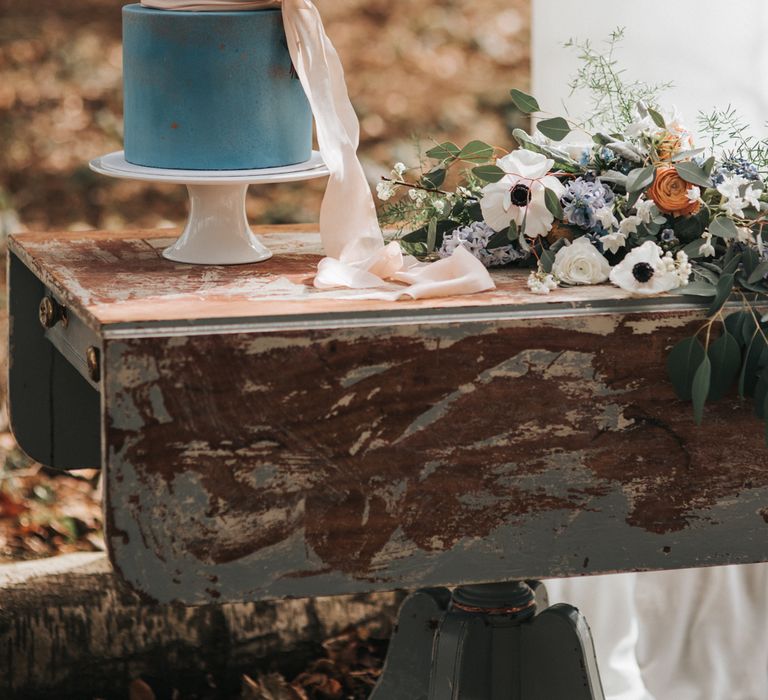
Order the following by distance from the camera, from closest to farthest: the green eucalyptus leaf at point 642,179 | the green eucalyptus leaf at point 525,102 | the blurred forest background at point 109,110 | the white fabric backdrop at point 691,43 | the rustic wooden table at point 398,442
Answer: the rustic wooden table at point 398,442 → the green eucalyptus leaf at point 642,179 → the green eucalyptus leaf at point 525,102 → the white fabric backdrop at point 691,43 → the blurred forest background at point 109,110

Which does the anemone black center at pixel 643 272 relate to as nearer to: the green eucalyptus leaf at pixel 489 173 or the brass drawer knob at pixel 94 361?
the green eucalyptus leaf at pixel 489 173

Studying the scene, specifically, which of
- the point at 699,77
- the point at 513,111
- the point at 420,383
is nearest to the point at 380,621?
the point at 699,77

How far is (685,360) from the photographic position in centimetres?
154

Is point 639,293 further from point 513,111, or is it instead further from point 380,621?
point 513,111

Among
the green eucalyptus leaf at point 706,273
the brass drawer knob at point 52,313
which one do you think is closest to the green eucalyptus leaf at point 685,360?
the green eucalyptus leaf at point 706,273

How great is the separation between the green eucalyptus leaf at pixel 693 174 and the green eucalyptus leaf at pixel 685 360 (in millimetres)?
227

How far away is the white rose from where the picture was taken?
64.9 inches

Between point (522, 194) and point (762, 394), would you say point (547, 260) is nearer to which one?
point (522, 194)

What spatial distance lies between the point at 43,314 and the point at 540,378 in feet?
2.43

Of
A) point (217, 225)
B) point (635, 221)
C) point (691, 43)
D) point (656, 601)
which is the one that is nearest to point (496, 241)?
point (635, 221)

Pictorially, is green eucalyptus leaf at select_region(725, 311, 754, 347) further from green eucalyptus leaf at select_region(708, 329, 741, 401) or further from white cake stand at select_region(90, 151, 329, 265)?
white cake stand at select_region(90, 151, 329, 265)

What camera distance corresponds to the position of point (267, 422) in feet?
4.84

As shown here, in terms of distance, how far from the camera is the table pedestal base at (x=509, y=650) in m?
1.81

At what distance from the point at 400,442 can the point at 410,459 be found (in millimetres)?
25
